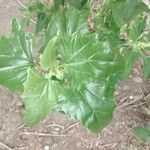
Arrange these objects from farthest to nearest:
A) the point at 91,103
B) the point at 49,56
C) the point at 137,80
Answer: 1. the point at 137,80
2. the point at 91,103
3. the point at 49,56

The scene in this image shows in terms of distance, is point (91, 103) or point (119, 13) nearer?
point (91, 103)

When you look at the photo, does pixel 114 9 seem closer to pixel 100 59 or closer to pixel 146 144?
pixel 100 59

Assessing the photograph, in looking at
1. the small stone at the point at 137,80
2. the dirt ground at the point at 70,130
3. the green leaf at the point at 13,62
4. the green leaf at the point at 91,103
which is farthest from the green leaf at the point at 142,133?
the green leaf at the point at 13,62

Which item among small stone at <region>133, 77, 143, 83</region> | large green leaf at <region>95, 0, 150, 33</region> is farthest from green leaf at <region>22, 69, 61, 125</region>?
small stone at <region>133, 77, 143, 83</region>

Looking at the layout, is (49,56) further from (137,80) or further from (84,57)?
(137,80)

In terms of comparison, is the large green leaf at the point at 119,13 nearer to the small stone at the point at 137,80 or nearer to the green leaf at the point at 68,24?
the green leaf at the point at 68,24

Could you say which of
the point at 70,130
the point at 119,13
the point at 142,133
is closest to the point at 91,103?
the point at 119,13

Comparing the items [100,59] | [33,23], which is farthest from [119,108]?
[100,59]
